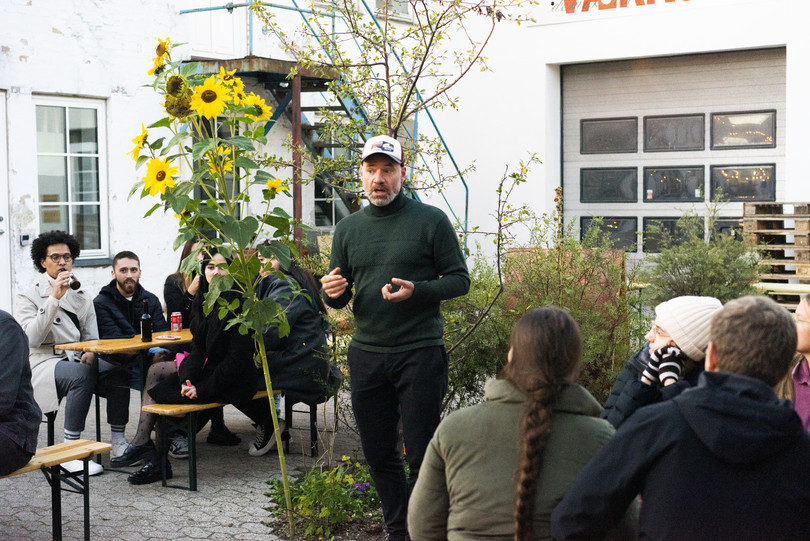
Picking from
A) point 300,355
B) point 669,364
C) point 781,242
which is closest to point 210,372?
point 300,355

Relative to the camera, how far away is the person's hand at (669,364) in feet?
12.0

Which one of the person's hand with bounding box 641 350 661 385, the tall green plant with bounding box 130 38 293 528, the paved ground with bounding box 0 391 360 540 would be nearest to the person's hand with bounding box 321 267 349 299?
the tall green plant with bounding box 130 38 293 528

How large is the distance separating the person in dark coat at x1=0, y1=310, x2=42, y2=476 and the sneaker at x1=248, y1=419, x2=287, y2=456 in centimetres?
237

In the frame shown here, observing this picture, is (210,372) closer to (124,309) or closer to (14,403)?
(124,309)

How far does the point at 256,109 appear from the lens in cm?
451

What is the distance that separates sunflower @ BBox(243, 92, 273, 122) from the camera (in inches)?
177

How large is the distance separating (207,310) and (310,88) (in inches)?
335

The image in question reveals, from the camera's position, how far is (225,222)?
436 cm

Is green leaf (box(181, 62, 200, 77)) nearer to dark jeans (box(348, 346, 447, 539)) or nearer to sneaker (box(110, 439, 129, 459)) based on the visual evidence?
dark jeans (box(348, 346, 447, 539))

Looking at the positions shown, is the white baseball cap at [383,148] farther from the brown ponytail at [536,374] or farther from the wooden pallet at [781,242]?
the wooden pallet at [781,242]

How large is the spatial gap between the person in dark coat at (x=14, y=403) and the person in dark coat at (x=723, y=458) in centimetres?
310

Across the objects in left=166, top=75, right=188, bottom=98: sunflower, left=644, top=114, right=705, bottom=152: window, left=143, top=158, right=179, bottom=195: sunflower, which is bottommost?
left=143, top=158, right=179, bottom=195: sunflower

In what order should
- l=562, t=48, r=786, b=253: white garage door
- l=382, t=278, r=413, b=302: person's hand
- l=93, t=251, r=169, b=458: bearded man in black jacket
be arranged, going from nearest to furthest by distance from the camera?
l=382, t=278, r=413, b=302: person's hand, l=93, t=251, r=169, b=458: bearded man in black jacket, l=562, t=48, r=786, b=253: white garage door

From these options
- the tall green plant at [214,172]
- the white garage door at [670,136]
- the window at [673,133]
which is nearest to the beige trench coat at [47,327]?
the tall green plant at [214,172]
